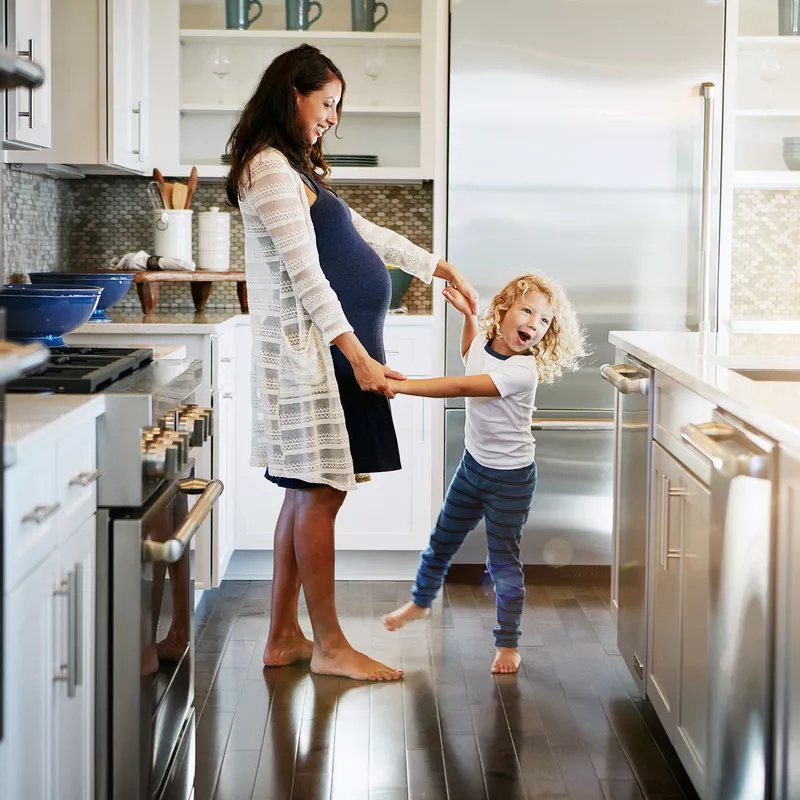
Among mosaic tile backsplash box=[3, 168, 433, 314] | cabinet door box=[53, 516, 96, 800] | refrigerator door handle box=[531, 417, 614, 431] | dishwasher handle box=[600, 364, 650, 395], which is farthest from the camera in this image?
mosaic tile backsplash box=[3, 168, 433, 314]

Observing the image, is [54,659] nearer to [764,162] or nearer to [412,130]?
[412,130]

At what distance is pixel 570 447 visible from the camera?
370 centimetres

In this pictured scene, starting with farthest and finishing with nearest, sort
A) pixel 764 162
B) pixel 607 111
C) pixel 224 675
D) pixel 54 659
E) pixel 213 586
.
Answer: pixel 764 162
pixel 607 111
pixel 213 586
pixel 224 675
pixel 54 659

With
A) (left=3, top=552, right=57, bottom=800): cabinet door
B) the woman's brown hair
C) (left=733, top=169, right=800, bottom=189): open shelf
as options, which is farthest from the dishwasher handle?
(left=733, top=169, right=800, bottom=189): open shelf

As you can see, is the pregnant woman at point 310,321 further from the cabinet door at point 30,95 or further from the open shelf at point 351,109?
the open shelf at point 351,109

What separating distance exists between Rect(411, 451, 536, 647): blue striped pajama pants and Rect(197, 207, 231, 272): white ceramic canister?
1.40 meters

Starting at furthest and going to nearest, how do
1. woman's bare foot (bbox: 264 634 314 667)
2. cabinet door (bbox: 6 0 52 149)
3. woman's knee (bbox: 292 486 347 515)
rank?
woman's bare foot (bbox: 264 634 314 667) < woman's knee (bbox: 292 486 347 515) < cabinet door (bbox: 6 0 52 149)

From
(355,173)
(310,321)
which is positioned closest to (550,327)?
(310,321)

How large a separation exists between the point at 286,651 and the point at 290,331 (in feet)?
2.80

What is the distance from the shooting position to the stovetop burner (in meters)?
1.68

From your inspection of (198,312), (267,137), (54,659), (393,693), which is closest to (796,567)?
(54,659)

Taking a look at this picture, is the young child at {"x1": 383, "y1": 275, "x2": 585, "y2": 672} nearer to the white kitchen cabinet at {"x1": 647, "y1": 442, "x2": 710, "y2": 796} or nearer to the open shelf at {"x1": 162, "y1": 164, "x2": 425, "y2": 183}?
the white kitchen cabinet at {"x1": 647, "y1": 442, "x2": 710, "y2": 796}

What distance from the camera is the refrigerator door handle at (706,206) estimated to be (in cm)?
356

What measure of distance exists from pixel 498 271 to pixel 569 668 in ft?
4.42
